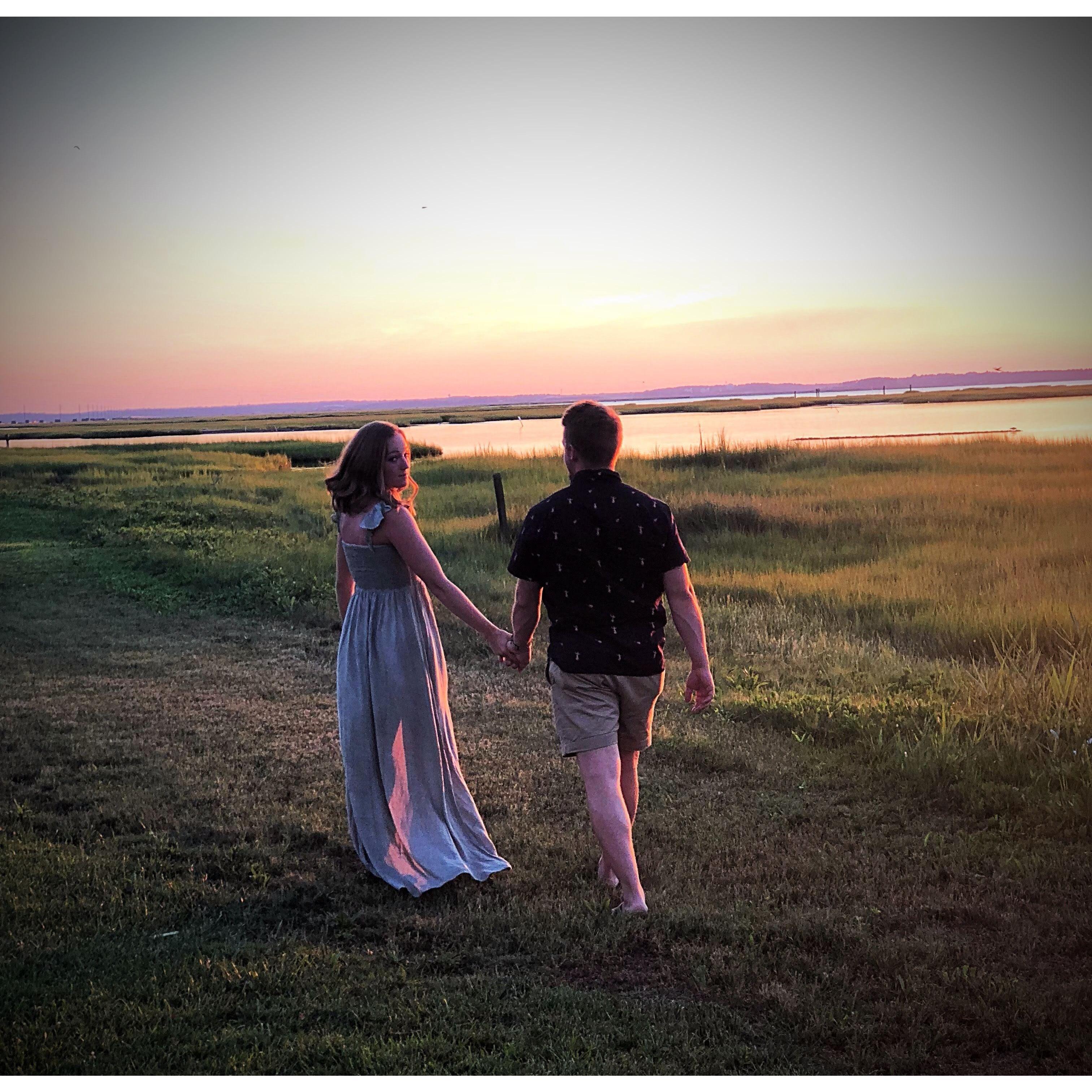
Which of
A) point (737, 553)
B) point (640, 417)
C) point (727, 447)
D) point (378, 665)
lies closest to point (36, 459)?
point (727, 447)

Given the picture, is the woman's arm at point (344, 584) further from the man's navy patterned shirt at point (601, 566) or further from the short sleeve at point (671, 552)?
the short sleeve at point (671, 552)

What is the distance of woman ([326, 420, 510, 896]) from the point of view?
4.88 m

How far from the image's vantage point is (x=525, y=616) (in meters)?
4.56

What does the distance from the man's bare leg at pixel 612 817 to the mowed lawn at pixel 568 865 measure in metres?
0.16

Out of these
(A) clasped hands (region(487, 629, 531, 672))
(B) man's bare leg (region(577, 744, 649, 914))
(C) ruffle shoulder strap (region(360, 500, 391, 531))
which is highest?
(C) ruffle shoulder strap (region(360, 500, 391, 531))

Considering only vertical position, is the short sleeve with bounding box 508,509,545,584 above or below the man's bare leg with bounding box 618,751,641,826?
above

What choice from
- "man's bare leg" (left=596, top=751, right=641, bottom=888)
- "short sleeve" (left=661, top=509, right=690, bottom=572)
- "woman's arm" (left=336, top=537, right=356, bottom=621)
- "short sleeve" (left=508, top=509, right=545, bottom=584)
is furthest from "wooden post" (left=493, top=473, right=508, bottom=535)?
"short sleeve" (left=661, top=509, right=690, bottom=572)

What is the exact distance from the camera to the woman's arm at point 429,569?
4.78 meters

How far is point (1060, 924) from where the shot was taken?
14.5 ft

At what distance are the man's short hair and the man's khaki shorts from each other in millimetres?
942

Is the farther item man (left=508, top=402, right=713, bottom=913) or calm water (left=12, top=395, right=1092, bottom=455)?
calm water (left=12, top=395, right=1092, bottom=455)

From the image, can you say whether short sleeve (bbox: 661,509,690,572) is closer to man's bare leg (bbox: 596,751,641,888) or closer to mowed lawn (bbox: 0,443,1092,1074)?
man's bare leg (bbox: 596,751,641,888)

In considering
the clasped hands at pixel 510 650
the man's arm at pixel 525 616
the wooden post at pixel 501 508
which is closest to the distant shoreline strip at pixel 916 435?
the wooden post at pixel 501 508

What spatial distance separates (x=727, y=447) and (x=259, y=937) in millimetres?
31329
